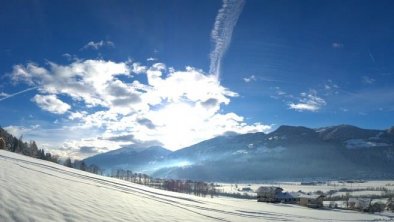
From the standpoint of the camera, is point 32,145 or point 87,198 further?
point 32,145

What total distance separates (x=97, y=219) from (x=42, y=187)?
3.39 metres

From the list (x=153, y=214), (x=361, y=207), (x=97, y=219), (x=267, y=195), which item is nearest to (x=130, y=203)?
(x=153, y=214)

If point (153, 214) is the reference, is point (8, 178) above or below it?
above

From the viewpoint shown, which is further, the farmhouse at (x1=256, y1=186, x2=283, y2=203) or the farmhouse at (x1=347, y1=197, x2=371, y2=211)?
the farmhouse at (x1=256, y1=186, x2=283, y2=203)

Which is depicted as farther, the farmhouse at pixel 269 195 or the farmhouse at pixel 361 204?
the farmhouse at pixel 269 195

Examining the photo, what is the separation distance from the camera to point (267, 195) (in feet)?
350

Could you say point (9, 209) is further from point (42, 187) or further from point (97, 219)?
point (42, 187)

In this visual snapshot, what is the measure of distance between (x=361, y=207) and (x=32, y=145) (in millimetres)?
120130

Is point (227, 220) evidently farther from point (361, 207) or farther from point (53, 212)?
→ point (361, 207)

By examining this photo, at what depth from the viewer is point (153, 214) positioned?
18266 millimetres

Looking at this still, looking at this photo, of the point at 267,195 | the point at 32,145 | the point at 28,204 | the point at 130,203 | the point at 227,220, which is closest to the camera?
the point at 28,204

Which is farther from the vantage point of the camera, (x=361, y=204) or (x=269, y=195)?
(x=269, y=195)

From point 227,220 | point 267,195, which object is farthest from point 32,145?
point 227,220

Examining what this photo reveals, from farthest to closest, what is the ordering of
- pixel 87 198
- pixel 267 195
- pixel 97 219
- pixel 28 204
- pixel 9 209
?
pixel 267 195
pixel 87 198
pixel 97 219
pixel 28 204
pixel 9 209
